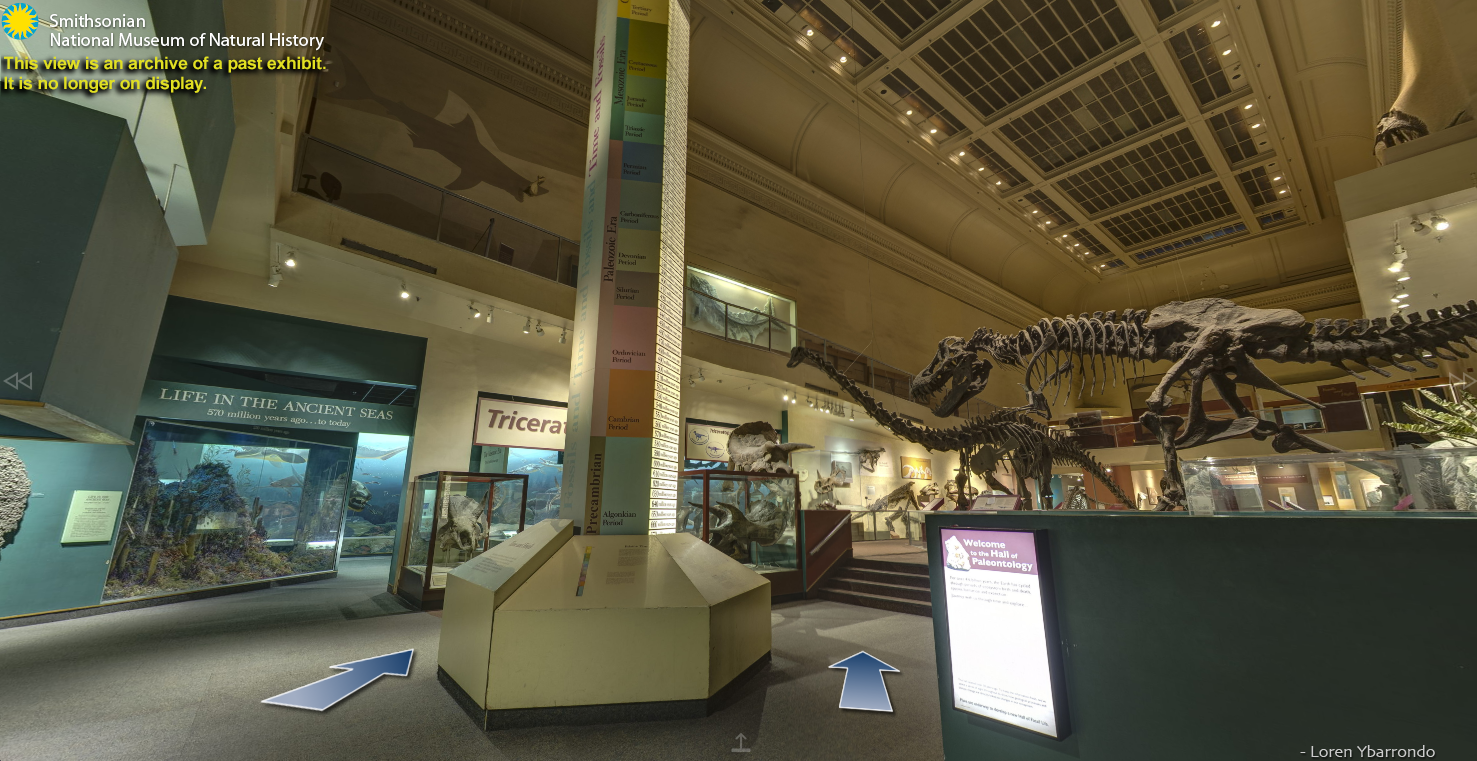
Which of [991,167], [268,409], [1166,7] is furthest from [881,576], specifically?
[991,167]

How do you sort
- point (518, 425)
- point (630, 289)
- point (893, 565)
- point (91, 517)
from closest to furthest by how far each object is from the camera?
point (630, 289)
point (91, 517)
point (893, 565)
point (518, 425)

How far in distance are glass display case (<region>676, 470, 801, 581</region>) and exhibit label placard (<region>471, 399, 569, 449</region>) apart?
104 inches

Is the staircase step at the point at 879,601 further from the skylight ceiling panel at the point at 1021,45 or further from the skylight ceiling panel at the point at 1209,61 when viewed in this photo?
the skylight ceiling panel at the point at 1209,61

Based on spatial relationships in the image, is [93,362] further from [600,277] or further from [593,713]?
[593,713]

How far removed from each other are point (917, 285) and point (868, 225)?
2.69 meters

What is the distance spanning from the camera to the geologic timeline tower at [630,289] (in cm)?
359

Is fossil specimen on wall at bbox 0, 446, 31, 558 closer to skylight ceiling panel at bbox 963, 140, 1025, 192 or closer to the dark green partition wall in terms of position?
the dark green partition wall

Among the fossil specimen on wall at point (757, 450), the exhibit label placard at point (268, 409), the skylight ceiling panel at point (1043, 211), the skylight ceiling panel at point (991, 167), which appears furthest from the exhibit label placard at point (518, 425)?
the skylight ceiling panel at point (1043, 211)

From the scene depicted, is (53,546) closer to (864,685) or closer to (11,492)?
(11,492)

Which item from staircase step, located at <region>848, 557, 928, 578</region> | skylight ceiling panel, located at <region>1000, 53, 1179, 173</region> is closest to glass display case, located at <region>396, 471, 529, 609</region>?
staircase step, located at <region>848, 557, 928, 578</region>

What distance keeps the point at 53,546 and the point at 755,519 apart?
6519mm

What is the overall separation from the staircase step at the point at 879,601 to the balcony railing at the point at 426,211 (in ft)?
18.1

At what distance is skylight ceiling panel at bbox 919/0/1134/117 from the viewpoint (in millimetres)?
8945

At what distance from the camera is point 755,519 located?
20.8 feet
